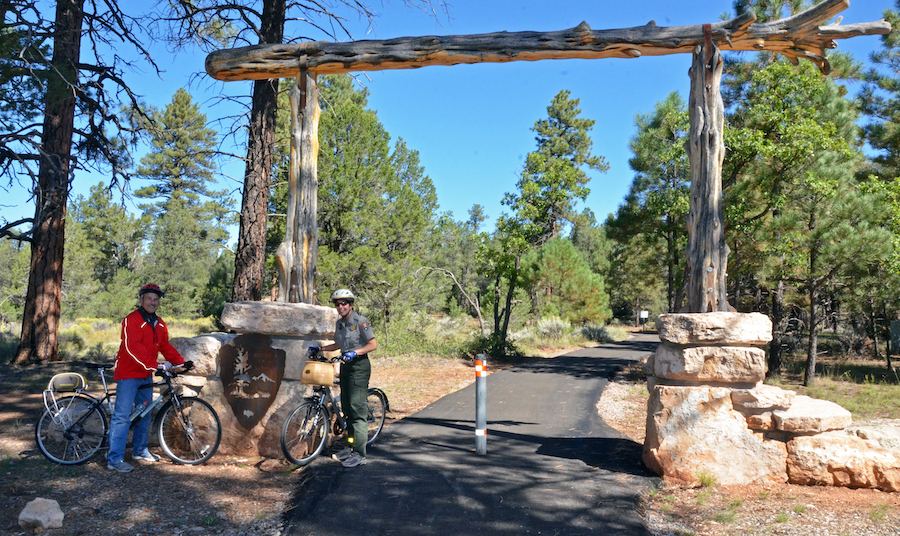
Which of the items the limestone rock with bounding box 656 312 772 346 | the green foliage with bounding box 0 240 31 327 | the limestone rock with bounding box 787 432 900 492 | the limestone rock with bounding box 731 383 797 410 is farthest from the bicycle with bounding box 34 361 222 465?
the green foliage with bounding box 0 240 31 327

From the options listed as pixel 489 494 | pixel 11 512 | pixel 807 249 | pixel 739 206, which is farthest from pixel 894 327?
pixel 11 512

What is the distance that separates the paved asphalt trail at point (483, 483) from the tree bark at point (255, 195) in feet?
11.3

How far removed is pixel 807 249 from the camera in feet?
44.2

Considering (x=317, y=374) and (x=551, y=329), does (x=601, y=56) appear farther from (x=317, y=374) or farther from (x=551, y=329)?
(x=551, y=329)

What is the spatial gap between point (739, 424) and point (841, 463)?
84 cm

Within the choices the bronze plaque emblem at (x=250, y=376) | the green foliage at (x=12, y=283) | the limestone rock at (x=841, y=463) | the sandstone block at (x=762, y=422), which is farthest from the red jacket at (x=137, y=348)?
the green foliage at (x=12, y=283)

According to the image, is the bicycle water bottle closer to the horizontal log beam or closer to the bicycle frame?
the bicycle frame

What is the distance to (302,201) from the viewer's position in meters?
6.93

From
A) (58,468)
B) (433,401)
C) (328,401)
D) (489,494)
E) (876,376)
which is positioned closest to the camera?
(489,494)

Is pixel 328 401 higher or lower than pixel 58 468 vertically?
higher

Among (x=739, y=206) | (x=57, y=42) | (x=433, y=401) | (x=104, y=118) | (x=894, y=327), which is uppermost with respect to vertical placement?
(x=57, y=42)

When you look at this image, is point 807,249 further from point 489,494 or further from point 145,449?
point 145,449

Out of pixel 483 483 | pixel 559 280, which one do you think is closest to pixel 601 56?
pixel 483 483

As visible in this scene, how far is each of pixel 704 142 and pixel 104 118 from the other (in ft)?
38.2
